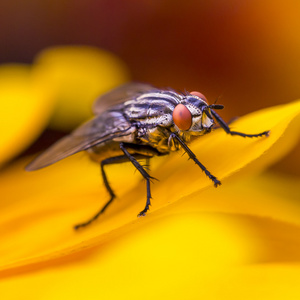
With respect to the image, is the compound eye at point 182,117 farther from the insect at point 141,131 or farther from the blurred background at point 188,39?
the blurred background at point 188,39

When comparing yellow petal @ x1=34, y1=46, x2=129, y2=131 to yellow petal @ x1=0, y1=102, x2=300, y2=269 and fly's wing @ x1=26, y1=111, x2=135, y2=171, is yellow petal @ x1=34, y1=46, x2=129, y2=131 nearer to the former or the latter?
yellow petal @ x1=0, y1=102, x2=300, y2=269

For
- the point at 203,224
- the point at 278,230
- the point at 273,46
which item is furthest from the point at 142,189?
the point at 273,46

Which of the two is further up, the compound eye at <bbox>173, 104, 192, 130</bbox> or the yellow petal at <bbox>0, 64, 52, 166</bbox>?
the compound eye at <bbox>173, 104, 192, 130</bbox>

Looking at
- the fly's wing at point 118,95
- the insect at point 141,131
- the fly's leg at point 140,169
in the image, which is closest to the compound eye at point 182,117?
the insect at point 141,131

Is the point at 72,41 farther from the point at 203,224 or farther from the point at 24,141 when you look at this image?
the point at 203,224

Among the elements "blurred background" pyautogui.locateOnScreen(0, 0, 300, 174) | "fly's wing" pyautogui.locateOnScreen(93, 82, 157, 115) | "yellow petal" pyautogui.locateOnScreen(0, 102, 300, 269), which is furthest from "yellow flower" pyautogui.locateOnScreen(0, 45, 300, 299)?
"blurred background" pyautogui.locateOnScreen(0, 0, 300, 174)

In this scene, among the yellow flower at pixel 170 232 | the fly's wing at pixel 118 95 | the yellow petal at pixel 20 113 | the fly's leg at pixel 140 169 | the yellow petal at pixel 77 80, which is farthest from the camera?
the yellow petal at pixel 77 80

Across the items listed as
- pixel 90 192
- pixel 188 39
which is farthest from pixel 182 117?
pixel 188 39

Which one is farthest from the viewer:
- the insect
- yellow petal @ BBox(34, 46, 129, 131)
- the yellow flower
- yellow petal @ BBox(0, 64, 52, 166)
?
yellow petal @ BBox(34, 46, 129, 131)
